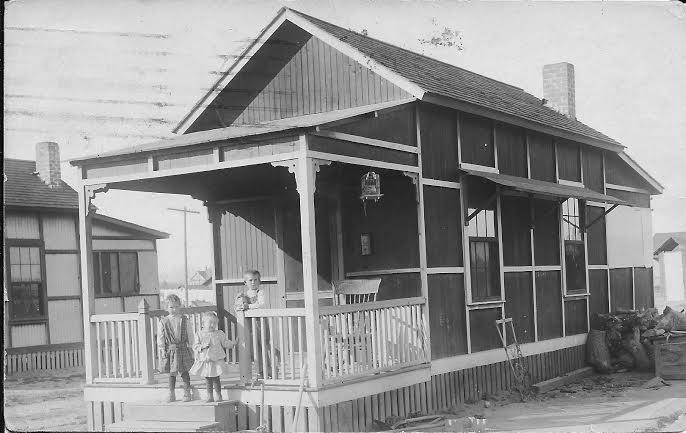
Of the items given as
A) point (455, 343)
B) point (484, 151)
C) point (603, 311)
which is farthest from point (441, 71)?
point (603, 311)

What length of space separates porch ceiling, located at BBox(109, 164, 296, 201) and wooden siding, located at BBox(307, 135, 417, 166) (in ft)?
3.38

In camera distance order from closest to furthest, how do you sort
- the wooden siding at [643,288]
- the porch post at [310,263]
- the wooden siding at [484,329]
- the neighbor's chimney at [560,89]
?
the porch post at [310,263], the wooden siding at [484,329], the wooden siding at [643,288], the neighbor's chimney at [560,89]

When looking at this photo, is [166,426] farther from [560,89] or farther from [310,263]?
[560,89]

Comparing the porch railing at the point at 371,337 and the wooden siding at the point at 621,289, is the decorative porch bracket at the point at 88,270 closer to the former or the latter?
the porch railing at the point at 371,337

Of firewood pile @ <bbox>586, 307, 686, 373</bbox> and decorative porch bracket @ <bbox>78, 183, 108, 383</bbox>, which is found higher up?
decorative porch bracket @ <bbox>78, 183, 108, 383</bbox>

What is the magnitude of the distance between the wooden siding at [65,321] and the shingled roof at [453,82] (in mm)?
13001

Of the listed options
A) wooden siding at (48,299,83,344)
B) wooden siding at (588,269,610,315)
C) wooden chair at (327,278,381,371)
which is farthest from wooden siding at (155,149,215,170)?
wooden siding at (48,299,83,344)

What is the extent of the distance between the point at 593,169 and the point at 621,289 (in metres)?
2.87

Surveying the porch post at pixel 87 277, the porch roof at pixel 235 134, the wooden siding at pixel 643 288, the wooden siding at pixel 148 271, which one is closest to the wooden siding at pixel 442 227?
the porch roof at pixel 235 134

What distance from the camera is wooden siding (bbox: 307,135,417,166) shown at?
11172 mm

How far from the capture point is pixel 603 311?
19266 mm

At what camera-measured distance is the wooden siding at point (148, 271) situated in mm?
28203

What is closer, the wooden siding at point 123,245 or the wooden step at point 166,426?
the wooden step at point 166,426

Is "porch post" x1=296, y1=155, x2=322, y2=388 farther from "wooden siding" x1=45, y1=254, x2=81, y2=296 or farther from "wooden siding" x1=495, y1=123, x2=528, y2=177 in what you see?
"wooden siding" x1=45, y1=254, x2=81, y2=296
